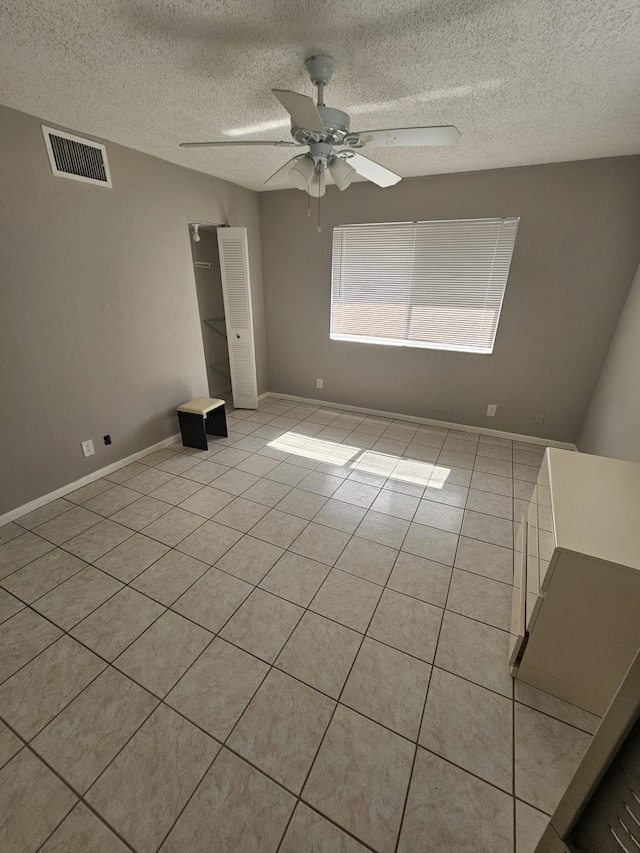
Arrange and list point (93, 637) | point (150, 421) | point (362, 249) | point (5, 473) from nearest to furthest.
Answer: point (93, 637) < point (5, 473) < point (150, 421) < point (362, 249)

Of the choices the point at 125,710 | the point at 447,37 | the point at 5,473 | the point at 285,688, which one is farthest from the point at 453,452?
the point at 5,473

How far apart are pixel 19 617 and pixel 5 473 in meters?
1.06

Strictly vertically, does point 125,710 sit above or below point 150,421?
below

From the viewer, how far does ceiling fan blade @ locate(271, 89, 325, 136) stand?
4.31 ft

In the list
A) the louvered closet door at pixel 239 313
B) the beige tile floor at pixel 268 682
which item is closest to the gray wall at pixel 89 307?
the louvered closet door at pixel 239 313

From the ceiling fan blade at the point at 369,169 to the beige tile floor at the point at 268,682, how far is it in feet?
7.09

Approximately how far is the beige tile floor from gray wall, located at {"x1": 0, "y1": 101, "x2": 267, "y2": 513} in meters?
0.53

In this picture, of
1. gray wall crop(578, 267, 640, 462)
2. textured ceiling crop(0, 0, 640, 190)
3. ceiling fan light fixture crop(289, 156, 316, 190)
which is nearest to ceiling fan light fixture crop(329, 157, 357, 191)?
ceiling fan light fixture crop(289, 156, 316, 190)

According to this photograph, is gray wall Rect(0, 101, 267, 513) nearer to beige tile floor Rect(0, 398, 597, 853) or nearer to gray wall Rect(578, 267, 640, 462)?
beige tile floor Rect(0, 398, 597, 853)

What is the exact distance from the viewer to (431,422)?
4043 mm

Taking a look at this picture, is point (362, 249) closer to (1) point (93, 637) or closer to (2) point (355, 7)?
(2) point (355, 7)

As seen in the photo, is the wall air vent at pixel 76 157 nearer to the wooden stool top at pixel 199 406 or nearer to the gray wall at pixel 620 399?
the wooden stool top at pixel 199 406

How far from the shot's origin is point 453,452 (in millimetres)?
3447

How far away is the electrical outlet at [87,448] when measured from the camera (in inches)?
108
